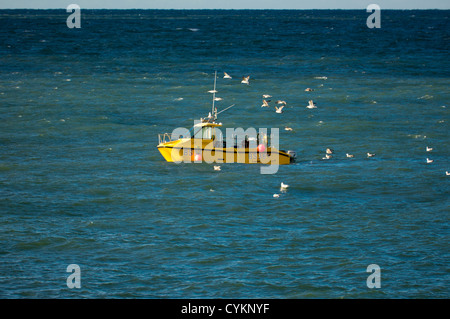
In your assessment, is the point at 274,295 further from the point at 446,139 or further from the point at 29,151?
the point at 446,139

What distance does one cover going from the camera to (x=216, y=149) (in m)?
35.5

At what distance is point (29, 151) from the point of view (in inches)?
1577

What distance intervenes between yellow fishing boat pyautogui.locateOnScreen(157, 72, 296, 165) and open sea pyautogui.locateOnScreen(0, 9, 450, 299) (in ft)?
2.08

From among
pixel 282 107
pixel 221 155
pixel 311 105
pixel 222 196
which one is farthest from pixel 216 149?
pixel 311 105

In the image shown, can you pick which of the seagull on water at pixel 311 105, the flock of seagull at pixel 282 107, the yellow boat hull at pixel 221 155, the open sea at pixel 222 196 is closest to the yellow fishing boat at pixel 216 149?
the yellow boat hull at pixel 221 155

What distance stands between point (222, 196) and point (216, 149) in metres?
5.13

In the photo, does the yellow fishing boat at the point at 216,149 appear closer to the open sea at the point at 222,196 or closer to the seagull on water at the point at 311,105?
the open sea at the point at 222,196

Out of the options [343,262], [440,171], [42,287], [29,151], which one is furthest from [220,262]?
[29,151]

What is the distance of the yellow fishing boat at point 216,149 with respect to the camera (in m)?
35.4

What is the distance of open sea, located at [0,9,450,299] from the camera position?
22.2 meters

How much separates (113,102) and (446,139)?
28.2 meters

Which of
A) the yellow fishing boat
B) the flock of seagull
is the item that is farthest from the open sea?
the yellow fishing boat

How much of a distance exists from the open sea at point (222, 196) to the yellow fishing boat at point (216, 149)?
633 millimetres

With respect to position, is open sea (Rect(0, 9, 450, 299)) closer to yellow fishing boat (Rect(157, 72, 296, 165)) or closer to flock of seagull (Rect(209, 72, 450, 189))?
flock of seagull (Rect(209, 72, 450, 189))
